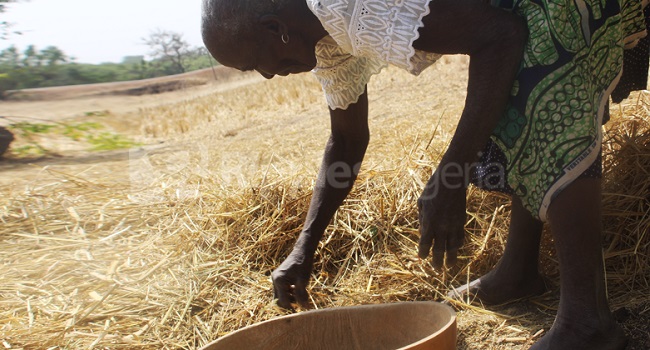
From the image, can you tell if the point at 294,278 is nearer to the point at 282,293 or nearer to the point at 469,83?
the point at 282,293

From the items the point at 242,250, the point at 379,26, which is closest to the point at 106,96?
the point at 242,250

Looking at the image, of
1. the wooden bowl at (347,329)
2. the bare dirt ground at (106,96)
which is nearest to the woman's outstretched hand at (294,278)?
the wooden bowl at (347,329)

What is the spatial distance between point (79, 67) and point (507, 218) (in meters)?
9.69

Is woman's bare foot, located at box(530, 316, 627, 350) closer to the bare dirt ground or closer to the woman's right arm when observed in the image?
the woman's right arm

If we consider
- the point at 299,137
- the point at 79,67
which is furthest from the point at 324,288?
the point at 79,67

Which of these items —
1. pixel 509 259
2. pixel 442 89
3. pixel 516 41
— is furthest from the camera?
pixel 442 89

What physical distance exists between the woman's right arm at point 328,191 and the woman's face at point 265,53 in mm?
359

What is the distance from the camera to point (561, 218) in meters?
1.48

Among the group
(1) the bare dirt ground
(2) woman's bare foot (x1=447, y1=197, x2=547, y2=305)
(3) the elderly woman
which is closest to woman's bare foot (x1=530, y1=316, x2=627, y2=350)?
(3) the elderly woman

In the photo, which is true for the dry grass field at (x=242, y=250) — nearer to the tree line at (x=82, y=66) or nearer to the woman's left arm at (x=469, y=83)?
the woman's left arm at (x=469, y=83)

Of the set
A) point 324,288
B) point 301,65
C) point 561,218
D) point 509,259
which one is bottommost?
point 324,288

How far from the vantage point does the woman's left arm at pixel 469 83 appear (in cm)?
146

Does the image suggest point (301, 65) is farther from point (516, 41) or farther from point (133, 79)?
point (133, 79)

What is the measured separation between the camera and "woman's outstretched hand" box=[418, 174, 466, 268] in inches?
60.1
